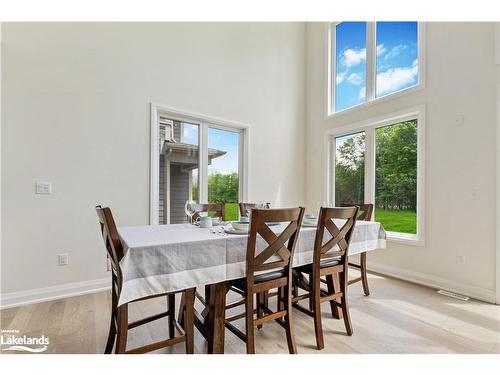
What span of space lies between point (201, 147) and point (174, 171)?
0.54 m

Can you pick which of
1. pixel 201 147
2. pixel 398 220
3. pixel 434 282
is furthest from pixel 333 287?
pixel 201 147

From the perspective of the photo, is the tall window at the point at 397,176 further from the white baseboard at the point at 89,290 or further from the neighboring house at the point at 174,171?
the neighboring house at the point at 174,171

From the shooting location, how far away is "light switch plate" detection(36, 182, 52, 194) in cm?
267

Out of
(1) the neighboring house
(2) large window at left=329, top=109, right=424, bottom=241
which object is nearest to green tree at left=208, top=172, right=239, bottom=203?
(1) the neighboring house

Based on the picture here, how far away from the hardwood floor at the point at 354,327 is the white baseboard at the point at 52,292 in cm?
9

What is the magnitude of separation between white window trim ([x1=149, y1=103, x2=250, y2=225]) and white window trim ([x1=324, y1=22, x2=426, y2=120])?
5.20 feet

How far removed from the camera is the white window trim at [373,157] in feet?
10.9

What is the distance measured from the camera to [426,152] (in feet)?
10.8

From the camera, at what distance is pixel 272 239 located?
1623mm

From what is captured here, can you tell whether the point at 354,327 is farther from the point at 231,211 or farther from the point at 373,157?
the point at 373,157

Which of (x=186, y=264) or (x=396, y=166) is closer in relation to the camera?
(x=186, y=264)

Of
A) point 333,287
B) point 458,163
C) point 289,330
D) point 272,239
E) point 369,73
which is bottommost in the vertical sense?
point 289,330

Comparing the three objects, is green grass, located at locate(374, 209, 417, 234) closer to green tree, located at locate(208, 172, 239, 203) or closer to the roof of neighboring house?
green tree, located at locate(208, 172, 239, 203)
